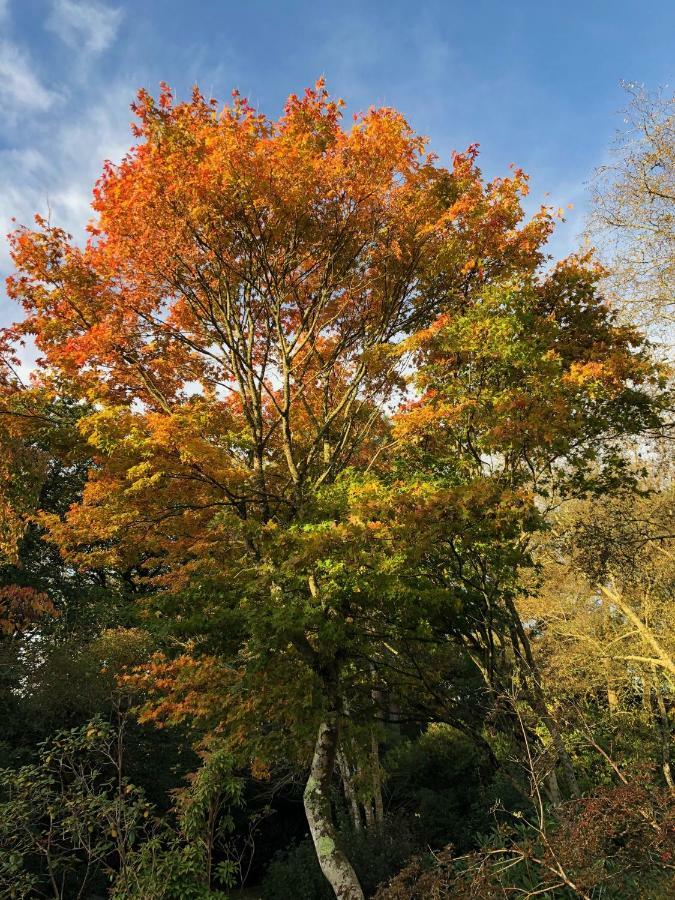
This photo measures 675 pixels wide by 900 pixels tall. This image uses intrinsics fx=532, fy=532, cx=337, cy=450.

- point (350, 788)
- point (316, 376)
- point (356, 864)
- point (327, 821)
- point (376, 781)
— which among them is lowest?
point (356, 864)

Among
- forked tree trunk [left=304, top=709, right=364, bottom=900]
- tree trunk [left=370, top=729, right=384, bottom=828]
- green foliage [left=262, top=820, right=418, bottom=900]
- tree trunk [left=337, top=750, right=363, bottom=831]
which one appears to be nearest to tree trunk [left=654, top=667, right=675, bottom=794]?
green foliage [left=262, top=820, right=418, bottom=900]

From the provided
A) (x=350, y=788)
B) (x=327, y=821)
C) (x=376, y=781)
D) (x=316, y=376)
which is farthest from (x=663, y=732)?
(x=316, y=376)

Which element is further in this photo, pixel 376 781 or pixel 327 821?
pixel 376 781

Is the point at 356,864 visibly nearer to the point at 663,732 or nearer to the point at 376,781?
the point at 376,781

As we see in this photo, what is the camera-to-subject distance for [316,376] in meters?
9.06

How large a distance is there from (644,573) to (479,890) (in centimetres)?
1159

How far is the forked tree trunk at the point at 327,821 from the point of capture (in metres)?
6.38

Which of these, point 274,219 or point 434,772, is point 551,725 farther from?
point 434,772

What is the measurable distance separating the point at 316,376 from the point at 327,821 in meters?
6.44

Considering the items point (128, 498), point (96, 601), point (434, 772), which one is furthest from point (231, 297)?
point (96, 601)

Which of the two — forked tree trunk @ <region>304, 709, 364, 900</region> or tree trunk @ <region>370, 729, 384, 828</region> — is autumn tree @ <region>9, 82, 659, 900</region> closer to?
forked tree trunk @ <region>304, 709, 364, 900</region>

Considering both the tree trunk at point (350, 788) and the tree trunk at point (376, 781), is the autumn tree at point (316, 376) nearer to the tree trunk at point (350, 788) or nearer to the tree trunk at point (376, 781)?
the tree trunk at point (376, 781)

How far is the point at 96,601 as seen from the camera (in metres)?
18.9

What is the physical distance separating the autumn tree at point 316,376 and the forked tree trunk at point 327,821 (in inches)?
1.2
